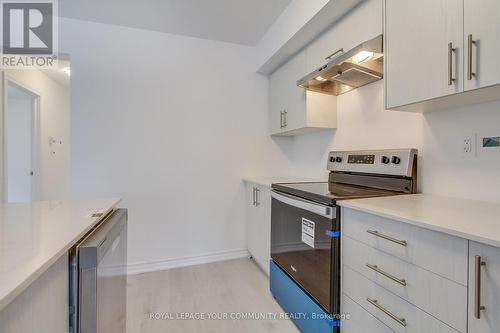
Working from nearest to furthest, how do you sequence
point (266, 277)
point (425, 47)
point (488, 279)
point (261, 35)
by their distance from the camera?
1. point (488, 279)
2. point (425, 47)
3. point (266, 277)
4. point (261, 35)

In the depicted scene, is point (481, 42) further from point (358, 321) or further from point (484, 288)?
point (358, 321)

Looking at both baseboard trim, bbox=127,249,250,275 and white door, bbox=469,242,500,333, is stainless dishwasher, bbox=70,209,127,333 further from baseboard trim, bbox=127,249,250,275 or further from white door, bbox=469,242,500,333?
baseboard trim, bbox=127,249,250,275

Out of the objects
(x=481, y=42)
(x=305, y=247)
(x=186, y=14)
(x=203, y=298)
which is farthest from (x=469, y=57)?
(x=203, y=298)

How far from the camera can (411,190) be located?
146cm

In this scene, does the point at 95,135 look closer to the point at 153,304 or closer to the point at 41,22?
the point at 41,22

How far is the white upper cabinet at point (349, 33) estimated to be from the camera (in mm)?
1450

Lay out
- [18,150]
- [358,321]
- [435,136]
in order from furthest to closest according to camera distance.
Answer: [18,150], [435,136], [358,321]

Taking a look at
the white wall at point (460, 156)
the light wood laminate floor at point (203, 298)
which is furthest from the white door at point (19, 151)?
the white wall at point (460, 156)

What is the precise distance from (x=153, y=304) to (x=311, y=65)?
2292 millimetres

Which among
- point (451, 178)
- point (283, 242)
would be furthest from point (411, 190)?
point (283, 242)

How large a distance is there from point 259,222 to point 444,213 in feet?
5.14

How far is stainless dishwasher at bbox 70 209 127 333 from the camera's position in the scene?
831 mm

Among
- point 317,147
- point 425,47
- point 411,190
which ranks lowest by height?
point 411,190

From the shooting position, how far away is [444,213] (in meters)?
0.97
